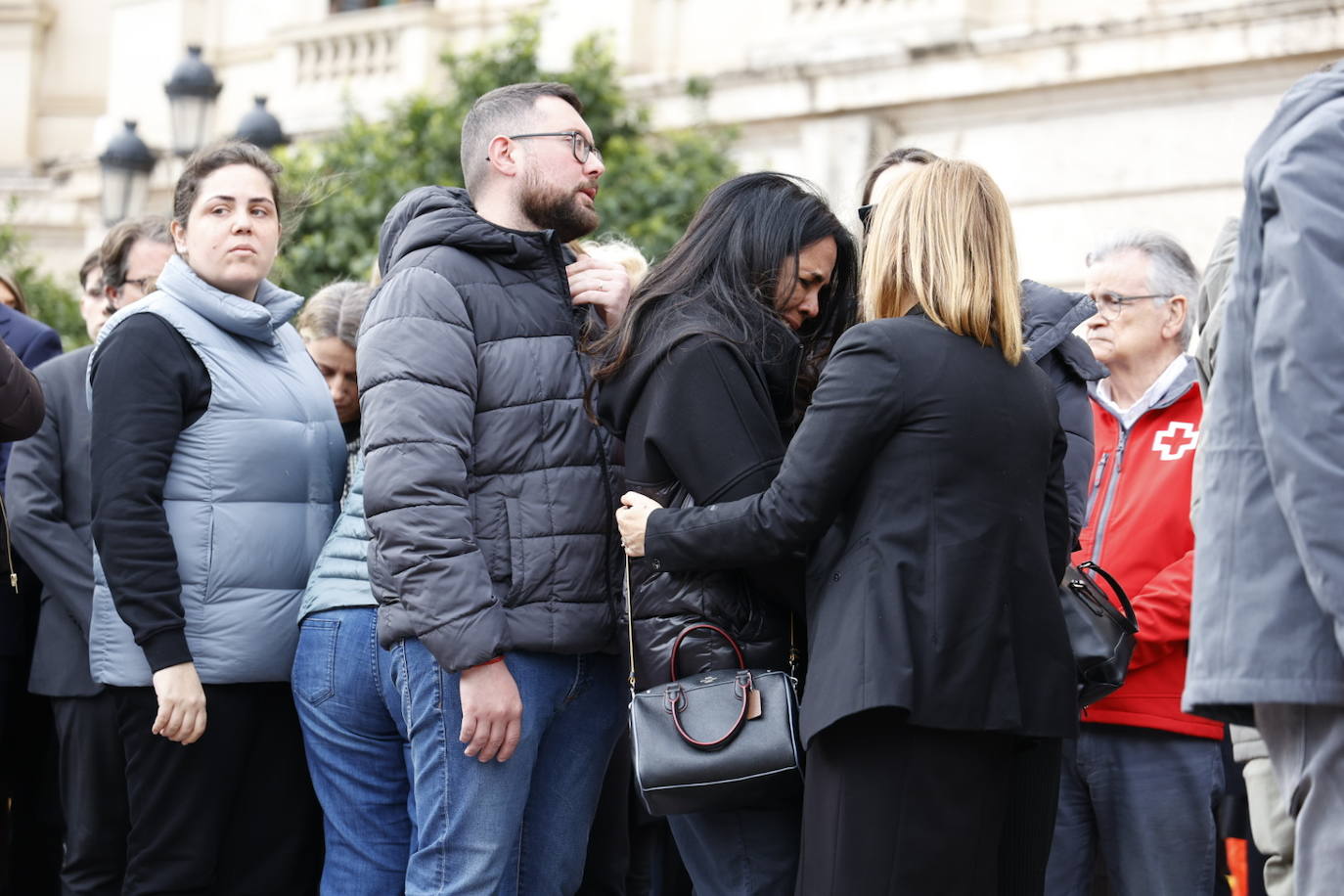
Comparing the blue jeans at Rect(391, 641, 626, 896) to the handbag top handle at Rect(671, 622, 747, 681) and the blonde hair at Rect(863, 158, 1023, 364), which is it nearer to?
the handbag top handle at Rect(671, 622, 747, 681)

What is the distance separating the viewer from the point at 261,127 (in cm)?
981

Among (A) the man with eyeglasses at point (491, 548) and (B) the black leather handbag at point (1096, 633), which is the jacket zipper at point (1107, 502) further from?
(A) the man with eyeglasses at point (491, 548)

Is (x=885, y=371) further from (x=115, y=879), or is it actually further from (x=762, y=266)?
(x=115, y=879)

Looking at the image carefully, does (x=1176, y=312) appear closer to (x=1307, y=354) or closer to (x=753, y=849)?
(x=753, y=849)

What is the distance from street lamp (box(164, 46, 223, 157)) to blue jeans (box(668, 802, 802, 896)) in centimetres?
809

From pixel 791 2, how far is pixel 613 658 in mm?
7329

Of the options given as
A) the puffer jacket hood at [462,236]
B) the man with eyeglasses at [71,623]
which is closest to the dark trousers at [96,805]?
the man with eyeglasses at [71,623]

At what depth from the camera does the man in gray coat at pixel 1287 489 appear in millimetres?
2379

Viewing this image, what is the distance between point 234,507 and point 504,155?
1082mm

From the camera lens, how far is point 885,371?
10.2ft

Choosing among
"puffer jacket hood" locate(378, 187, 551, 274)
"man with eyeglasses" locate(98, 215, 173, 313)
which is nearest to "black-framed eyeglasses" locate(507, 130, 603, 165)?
"puffer jacket hood" locate(378, 187, 551, 274)

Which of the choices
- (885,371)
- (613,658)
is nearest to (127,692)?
(613,658)

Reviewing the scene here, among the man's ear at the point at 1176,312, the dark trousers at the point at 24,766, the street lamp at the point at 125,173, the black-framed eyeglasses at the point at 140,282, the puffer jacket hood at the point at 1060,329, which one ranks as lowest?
the dark trousers at the point at 24,766

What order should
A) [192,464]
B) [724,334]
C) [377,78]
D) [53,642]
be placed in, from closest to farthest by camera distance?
[724,334] → [192,464] → [53,642] → [377,78]
